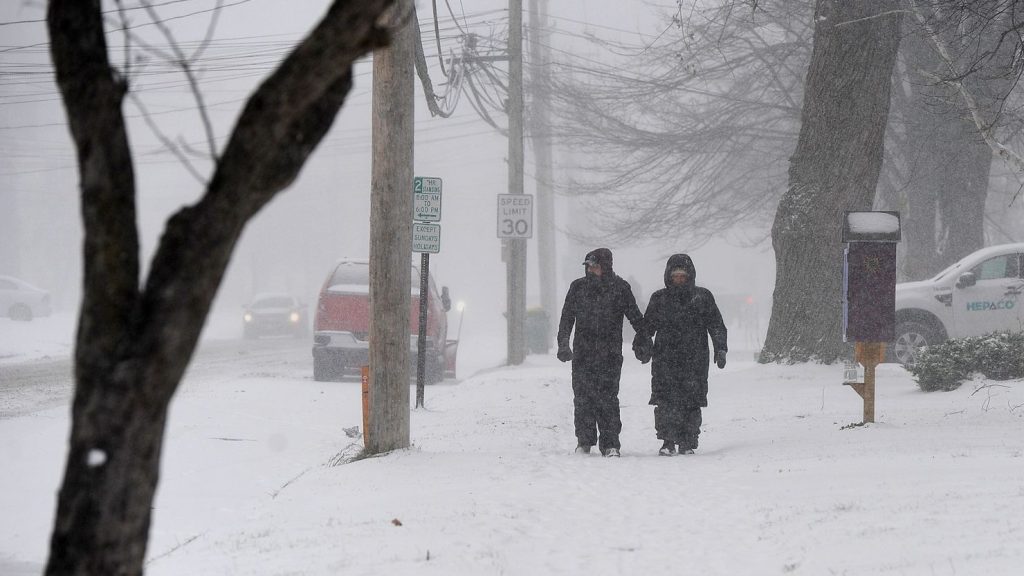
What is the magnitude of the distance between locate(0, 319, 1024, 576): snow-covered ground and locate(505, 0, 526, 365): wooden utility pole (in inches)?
304

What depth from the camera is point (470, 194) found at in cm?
10494

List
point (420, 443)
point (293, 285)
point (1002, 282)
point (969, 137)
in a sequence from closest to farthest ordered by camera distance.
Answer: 1. point (420, 443)
2. point (1002, 282)
3. point (969, 137)
4. point (293, 285)

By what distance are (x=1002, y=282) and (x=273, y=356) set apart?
15.4 m

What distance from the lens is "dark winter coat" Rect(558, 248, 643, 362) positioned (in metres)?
9.30

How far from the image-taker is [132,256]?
2609mm

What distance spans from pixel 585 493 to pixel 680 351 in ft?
8.27

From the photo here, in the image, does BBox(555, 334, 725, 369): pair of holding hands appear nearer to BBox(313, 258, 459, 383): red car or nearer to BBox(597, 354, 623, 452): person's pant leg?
BBox(597, 354, 623, 452): person's pant leg

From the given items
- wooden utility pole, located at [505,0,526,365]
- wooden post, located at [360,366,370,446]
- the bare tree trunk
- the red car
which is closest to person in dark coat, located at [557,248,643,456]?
wooden post, located at [360,366,370,446]

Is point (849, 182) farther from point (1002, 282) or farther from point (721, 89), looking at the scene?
point (721, 89)

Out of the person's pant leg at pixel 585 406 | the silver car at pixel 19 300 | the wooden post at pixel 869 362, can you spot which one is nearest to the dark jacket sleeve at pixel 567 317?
the person's pant leg at pixel 585 406

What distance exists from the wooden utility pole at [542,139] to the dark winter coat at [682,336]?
1405 centimetres

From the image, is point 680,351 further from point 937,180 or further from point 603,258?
point 937,180

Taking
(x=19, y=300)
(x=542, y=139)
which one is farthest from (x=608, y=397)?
(x=19, y=300)

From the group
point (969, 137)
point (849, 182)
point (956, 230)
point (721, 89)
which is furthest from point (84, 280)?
point (721, 89)
